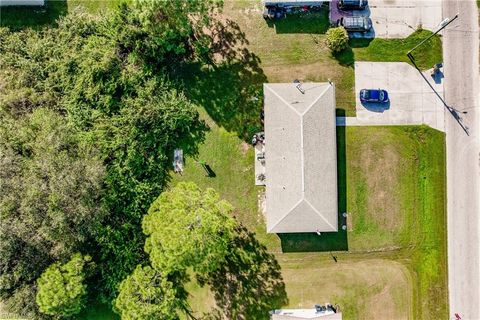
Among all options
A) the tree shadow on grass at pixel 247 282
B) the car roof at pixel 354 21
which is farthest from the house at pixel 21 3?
the car roof at pixel 354 21

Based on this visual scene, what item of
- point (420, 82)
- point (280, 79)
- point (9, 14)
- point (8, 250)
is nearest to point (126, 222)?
point (8, 250)

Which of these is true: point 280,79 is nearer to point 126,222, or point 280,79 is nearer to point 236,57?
point 236,57

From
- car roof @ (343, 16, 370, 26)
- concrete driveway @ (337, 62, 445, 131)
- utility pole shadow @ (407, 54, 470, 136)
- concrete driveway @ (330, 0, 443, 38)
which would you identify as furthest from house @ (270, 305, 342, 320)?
car roof @ (343, 16, 370, 26)

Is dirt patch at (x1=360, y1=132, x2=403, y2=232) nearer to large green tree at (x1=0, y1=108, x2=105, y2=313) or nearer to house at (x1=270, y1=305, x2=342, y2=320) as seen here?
house at (x1=270, y1=305, x2=342, y2=320)

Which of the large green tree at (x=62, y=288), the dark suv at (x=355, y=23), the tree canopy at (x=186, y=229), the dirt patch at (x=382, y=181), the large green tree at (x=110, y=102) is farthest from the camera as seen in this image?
the dirt patch at (x=382, y=181)

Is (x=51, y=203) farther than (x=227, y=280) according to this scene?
No

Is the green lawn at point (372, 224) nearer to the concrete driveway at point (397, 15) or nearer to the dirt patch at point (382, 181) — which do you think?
the dirt patch at point (382, 181)
